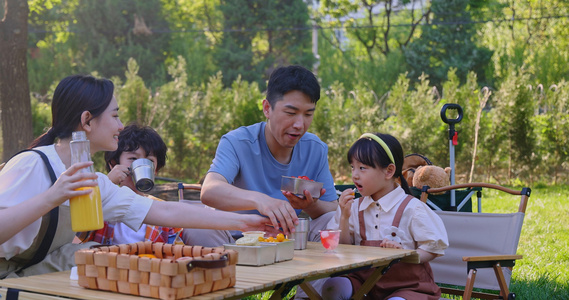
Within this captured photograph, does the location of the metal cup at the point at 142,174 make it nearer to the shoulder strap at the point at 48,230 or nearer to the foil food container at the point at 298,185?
the foil food container at the point at 298,185

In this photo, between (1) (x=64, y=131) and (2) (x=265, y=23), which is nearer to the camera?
(1) (x=64, y=131)

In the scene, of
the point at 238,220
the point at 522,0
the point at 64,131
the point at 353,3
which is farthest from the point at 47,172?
the point at 522,0

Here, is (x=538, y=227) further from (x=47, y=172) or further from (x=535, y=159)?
(x=47, y=172)

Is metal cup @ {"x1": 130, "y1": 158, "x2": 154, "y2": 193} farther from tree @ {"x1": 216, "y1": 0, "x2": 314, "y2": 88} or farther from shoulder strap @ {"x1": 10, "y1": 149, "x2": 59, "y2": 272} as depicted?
tree @ {"x1": 216, "y1": 0, "x2": 314, "y2": 88}

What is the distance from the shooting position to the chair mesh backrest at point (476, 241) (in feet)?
11.6

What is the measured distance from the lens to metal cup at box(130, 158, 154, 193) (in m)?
3.49

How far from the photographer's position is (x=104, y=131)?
272cm

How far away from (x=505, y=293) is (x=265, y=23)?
24968 millimetres

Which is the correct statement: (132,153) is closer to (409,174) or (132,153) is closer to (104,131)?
(104,131)

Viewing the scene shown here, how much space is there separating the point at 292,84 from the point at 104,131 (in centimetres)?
115

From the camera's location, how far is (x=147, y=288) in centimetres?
182

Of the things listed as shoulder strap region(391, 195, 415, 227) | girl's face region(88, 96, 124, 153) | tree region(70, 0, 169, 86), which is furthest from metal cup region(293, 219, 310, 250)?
tree region(70, 0, 169, 86)

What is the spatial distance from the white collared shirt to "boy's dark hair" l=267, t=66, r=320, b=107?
0.67 m

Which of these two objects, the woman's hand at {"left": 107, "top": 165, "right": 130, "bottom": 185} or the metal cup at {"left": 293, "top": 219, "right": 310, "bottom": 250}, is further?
the woman's hand at {"left": 107, "top": 165, "right": 130, "bottom": 185}
